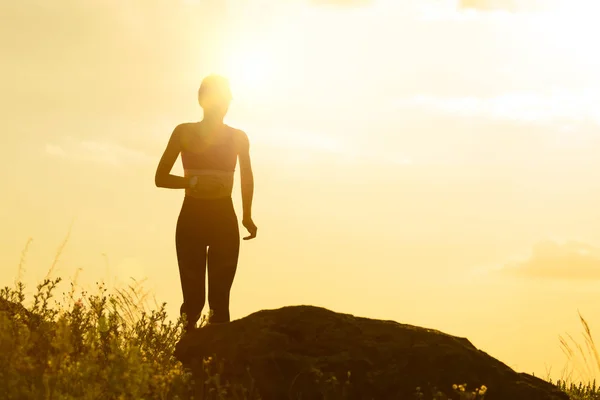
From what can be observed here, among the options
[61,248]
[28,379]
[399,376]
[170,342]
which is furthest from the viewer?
[61,248]

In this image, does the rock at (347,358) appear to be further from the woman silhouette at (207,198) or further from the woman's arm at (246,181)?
the woman's arm at (246,181)

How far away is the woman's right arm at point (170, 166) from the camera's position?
9.48m

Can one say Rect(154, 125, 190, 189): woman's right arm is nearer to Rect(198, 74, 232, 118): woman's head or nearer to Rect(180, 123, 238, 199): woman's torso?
Rect(180, 123, 238, 199): woman's torso

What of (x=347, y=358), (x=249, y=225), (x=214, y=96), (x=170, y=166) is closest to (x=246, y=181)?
(x=249, y=225)

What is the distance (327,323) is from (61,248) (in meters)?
4.75

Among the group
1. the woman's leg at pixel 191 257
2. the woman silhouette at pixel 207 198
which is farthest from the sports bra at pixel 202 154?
the woman's leg at pixel 191 257

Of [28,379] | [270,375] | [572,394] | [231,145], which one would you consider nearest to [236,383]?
[270,375]

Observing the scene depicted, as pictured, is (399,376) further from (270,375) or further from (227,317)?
(227,317)

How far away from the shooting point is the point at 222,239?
9.54m

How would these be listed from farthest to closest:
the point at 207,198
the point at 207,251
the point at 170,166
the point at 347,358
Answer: the point at 207,251, the point at 170,166, the point at 207,198, the point at 347,358

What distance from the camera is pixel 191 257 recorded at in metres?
9.52

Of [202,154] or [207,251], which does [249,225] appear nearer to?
[207,251]

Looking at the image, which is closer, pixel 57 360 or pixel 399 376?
pixel 57 360

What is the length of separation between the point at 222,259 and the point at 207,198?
2.34 feet
